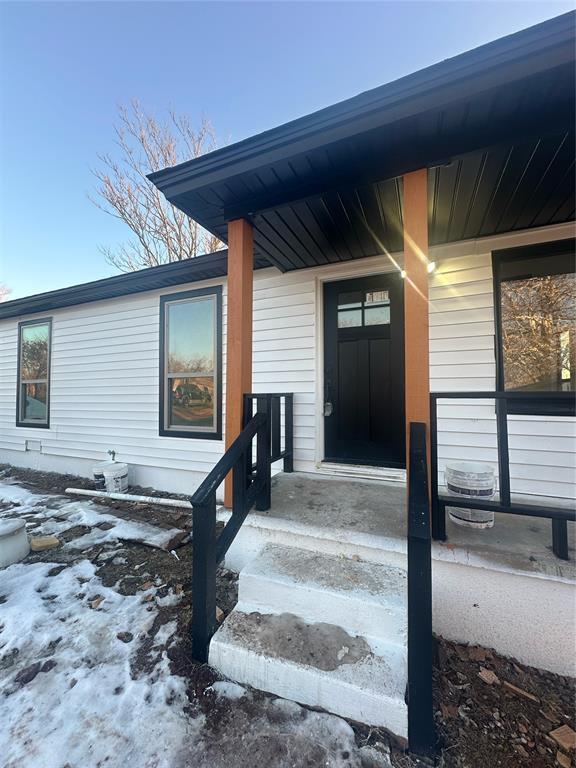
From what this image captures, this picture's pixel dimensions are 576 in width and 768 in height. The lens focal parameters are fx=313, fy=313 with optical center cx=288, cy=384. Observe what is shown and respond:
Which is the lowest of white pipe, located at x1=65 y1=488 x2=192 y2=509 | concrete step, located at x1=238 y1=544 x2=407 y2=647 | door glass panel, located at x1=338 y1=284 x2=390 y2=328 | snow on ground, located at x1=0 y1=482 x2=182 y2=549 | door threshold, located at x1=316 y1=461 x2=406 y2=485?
snow on ground, located at x1=0 y1=482 x2=182 y2=549

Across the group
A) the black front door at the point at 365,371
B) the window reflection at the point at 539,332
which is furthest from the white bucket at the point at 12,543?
the window reflection at the point at 539,332

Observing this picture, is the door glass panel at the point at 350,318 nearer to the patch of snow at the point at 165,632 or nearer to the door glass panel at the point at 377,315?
the door glass panel at the point at 377,315

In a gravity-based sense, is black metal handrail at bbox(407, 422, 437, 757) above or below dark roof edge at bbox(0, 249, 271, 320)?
below

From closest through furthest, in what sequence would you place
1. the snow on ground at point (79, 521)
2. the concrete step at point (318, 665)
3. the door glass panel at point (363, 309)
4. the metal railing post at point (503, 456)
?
the concrete step at point (318, 665) → the metal railing post at point (503, 456) → the snow on ground at point (79, 521) → the door glass panel at point (363, 309)

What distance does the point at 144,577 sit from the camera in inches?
89.5

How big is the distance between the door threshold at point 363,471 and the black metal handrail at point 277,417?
35 centimetres

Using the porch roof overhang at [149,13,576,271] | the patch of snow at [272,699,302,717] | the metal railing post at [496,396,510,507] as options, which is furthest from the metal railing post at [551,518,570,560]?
the porch roof overhang at [149,13,576,271]

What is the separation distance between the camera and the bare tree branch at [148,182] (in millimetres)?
8219

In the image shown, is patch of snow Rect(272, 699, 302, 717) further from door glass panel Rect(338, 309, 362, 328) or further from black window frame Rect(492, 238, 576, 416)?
door glass panel Rect(338, 309, 362, 328)

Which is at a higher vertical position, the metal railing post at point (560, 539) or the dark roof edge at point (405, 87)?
the dark roof edge at point (405, 87)

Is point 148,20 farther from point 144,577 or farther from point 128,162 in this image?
point 144,577

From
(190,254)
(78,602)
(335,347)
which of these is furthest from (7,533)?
(190,254)

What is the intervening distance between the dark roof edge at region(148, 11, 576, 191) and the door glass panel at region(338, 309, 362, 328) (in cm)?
174

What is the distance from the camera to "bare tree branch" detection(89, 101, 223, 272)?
8.22 meters
